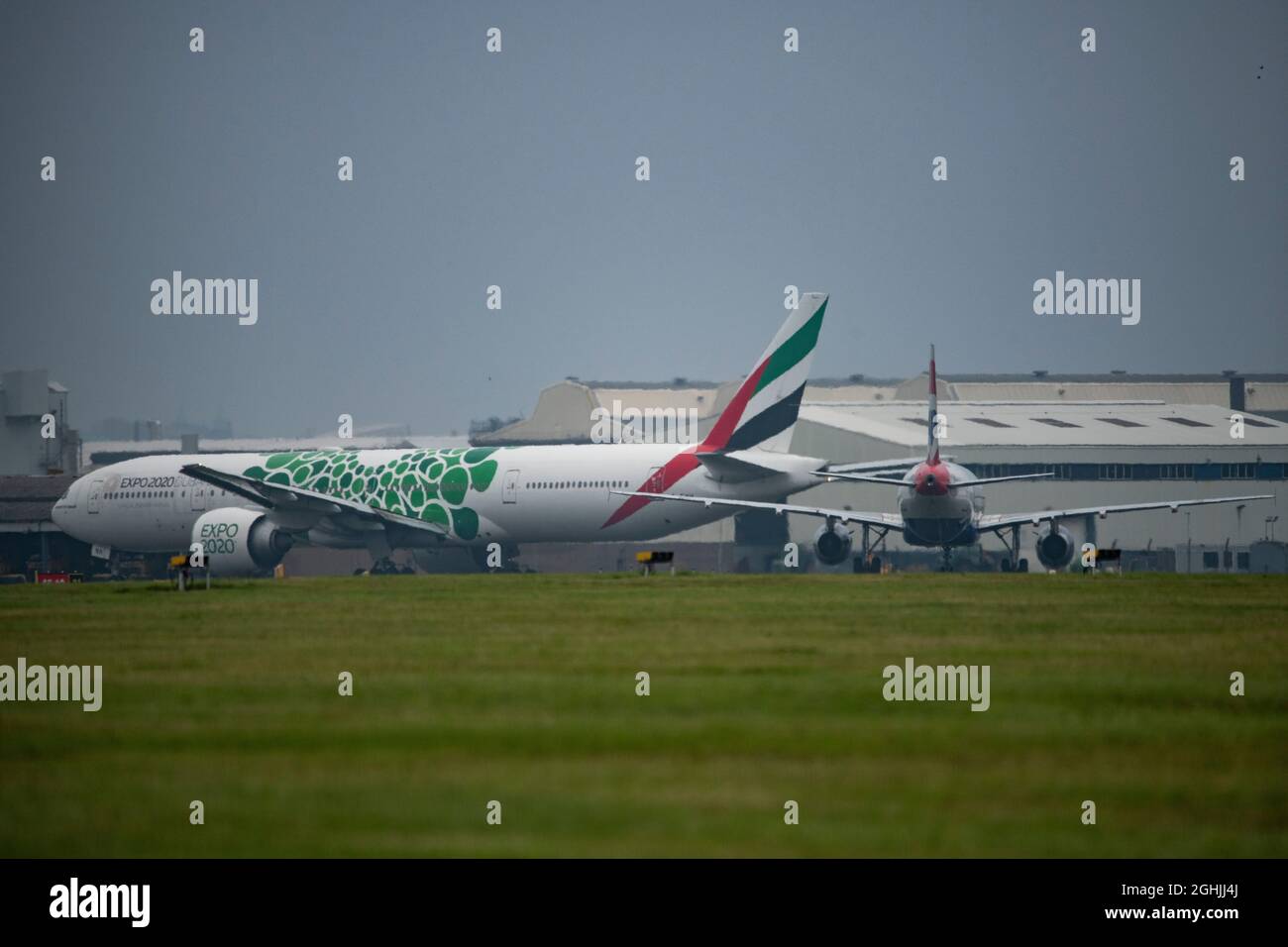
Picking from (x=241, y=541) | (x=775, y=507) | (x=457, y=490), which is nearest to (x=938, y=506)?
(x=775, y=507)

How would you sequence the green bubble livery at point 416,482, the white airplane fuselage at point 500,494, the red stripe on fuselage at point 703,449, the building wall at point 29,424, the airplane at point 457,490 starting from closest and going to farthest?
1. the red stripe on fuselage at point 703,449
2. the airplane at point 457,490
3. the white airplane fuselage at point 500,494
4. the green bubble livery at point 416,482
5. the building wall at point 29,424

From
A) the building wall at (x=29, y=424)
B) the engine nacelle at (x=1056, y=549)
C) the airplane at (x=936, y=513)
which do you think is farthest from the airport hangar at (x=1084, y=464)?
the building wall at (x=29, y=424)

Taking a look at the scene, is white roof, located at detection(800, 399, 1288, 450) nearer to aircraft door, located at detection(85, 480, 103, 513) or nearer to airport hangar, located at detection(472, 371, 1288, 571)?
airport hangar, located at detection(472, 371, 1288, 571)

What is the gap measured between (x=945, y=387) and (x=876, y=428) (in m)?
25.1

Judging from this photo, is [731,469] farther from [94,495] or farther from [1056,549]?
[94,495]

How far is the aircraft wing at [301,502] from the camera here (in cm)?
6188

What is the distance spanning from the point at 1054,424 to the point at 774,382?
38.6 meters

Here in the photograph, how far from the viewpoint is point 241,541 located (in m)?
61.9

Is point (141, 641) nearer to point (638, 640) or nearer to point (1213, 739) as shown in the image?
point (638, 640)

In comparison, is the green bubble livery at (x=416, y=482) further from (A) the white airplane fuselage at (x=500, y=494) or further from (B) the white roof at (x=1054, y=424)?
(B) the white roof at (x=1054, y=424)

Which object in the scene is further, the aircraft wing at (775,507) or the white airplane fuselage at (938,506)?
the aircraft wing at (775,507)

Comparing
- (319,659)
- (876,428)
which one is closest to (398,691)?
(319,659)

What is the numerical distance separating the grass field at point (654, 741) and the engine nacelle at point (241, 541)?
32013 mm

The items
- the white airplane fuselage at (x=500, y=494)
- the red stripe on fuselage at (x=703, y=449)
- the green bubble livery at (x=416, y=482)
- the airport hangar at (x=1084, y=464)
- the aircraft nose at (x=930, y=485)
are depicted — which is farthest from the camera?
the airport hangar at (x=1084, y=464)
